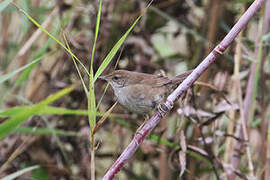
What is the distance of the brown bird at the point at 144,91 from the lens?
196cm

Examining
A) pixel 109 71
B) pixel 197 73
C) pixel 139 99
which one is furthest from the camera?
pixel 109 71

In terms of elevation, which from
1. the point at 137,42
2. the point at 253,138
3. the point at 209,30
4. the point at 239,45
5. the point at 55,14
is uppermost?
the point at 55,14

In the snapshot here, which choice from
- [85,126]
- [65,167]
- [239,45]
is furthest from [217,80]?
[65,167]

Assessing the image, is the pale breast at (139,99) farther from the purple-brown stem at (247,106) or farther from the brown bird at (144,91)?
the purple-brown stem at (247,106)

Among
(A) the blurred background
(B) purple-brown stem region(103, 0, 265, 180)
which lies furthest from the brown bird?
(B) purple-brown stem region(103, 0, 265, 180)

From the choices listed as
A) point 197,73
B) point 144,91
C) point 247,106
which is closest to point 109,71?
point 144,91

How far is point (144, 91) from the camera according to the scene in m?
2.03

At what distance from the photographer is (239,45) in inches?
79.4

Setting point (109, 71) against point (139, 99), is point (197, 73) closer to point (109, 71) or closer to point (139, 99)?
point (139, 99)

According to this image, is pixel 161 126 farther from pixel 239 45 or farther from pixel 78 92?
pixel 239 45

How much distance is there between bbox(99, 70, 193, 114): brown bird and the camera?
196 centimetres

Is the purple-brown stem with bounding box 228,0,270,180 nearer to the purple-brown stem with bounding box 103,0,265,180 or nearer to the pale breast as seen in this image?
the pale breast

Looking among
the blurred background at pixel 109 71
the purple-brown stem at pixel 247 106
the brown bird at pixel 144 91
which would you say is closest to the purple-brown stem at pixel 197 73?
the brown bird at pixel 144 91

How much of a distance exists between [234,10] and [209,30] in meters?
0.30
